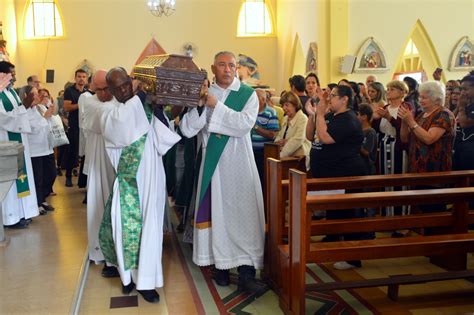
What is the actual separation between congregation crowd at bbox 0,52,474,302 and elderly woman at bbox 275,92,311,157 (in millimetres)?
12

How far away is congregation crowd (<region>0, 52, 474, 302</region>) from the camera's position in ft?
12.3

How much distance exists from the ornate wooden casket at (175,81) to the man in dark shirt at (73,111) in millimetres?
4476

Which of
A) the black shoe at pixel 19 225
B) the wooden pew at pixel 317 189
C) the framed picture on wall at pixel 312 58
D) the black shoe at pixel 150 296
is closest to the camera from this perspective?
the black shoe at pixel 150 296

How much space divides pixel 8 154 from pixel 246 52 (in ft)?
39.1

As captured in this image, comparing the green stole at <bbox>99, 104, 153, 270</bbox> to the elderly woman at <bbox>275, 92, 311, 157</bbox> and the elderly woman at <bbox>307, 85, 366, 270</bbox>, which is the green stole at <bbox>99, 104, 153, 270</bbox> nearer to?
the elderly woman at <bbox>307, 85, 366, 270</bbox>

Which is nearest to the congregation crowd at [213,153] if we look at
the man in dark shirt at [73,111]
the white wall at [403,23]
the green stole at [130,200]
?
the green stole at [130,200]

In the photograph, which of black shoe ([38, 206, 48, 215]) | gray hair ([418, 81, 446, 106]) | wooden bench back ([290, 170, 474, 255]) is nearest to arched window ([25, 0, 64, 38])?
black shoe ([38, 206, 48, 215])

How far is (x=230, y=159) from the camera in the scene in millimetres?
4121

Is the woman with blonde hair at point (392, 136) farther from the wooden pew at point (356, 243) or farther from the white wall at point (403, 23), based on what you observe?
the white wall at point (403, 23)

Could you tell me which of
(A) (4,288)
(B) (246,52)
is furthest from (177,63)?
(B) (246,52)

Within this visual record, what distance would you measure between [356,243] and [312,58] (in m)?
8.62

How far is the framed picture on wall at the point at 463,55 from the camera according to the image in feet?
35.4

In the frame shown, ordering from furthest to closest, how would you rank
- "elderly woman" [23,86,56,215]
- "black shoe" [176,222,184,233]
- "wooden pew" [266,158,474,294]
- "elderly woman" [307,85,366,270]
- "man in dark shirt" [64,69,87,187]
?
"man in dark shirt" [64,69,87,187]
"elderly woman" [23,86,56,215]
"black shoe" [176,222,184,233]
"elderly woman" [307,85,366,270]
"wooden pew" [266,158,474,294]

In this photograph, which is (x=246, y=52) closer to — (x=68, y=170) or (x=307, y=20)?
(x=307, y=20)
